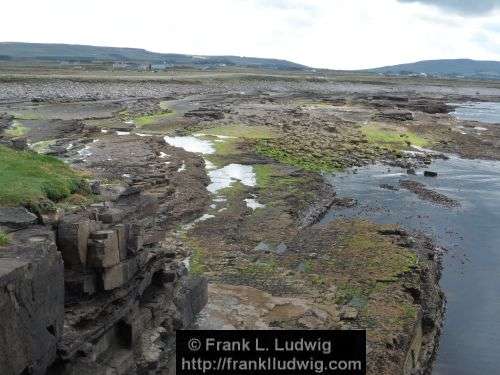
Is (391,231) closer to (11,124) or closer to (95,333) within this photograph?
(95,333)

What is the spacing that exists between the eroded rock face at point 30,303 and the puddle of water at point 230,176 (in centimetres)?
1998

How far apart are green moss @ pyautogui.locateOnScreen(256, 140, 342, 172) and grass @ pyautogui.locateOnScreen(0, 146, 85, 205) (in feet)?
76.1

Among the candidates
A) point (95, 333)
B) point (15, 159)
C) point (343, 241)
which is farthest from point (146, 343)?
point (343, 241)

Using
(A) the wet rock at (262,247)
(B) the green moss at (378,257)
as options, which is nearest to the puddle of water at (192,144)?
(A) the wet rock at (262,247)

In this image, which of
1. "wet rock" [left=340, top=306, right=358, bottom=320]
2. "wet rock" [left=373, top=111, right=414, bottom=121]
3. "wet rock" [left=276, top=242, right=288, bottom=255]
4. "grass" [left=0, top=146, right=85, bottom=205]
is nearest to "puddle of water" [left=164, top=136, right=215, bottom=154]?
"wet rock" [left=276, top=242, right=288, bottom=255]

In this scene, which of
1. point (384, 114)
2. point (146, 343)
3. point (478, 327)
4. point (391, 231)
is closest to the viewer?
point (146, 343)

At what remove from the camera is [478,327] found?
19375 millimetres

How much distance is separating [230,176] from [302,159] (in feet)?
28.2

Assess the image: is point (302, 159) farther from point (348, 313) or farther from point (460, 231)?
point (348, 313)

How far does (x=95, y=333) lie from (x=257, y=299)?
23.4 feet

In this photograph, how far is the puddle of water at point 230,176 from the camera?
3173 cm

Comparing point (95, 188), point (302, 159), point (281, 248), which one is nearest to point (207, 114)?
point (302, 159)

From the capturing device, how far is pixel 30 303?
9.29 metres

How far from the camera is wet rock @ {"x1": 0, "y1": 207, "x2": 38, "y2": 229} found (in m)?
11.5
